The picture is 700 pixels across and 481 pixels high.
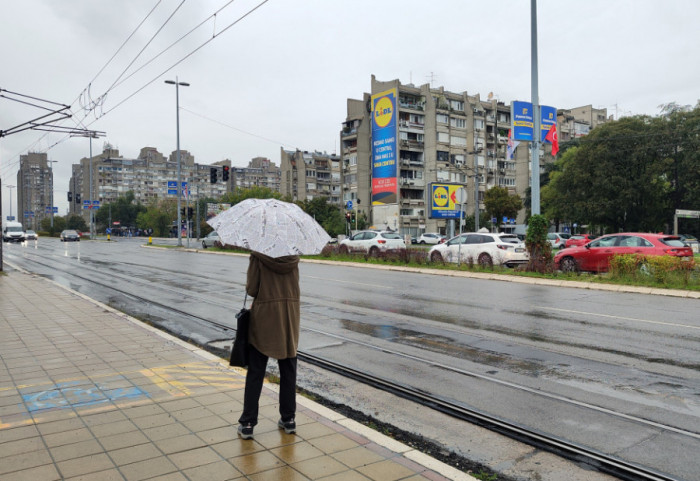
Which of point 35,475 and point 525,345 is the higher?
point 35,475

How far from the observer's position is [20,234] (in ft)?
211

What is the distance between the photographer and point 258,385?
414cm

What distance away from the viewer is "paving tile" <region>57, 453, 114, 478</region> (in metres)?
3.51

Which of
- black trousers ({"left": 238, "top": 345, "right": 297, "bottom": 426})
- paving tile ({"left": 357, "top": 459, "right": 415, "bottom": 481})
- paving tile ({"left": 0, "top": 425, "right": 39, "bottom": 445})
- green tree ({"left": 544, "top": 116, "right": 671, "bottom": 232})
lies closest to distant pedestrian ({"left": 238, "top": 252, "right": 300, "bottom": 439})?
black trousers ({"left": 238, "top": 345, "right": 297, "bottom": 426})

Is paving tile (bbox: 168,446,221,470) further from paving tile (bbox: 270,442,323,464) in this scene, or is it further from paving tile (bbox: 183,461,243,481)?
paving tile (bbox: 270,442,323,464)

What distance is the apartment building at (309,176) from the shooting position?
111625mm

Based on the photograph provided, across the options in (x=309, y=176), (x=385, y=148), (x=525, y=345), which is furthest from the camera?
(x=309, y=176)

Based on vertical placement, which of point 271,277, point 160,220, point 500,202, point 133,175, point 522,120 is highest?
point 133,175

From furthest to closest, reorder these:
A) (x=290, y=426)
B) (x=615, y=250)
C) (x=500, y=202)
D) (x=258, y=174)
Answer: (x=258, y=174)
(x=500, y=202)
(x=615, y=250)
(x=290, y=426)

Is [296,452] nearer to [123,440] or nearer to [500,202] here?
[123,440]

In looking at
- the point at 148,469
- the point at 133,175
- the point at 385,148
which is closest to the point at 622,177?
the point at 385,148

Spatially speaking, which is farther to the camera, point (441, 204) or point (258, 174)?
point (258, 174)

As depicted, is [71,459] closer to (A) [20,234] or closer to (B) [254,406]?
(B) [254,406]

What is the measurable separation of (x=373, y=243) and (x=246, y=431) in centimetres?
2452
